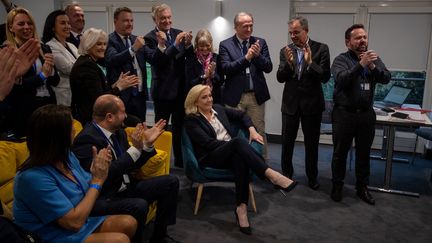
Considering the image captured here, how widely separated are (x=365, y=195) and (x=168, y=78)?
2110mm

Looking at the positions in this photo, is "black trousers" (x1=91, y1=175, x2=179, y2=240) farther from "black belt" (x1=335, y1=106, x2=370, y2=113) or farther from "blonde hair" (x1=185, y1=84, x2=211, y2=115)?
"black belt" (x1=335, y1=106, x2=370, y2=113)

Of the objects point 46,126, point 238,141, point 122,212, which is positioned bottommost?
point 122,212

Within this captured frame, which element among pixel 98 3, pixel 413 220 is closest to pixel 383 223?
pixel 413 220

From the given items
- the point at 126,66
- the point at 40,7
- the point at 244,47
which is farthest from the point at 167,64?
the point at 40,7

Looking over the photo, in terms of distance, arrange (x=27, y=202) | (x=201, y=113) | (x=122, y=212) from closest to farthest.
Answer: (x=27, y=202), (x=122, y=212), (x=201, y=113)

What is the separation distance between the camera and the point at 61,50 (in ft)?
10.7

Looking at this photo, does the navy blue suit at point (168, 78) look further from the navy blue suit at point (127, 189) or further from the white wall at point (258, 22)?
the white wall at point (258, 22)

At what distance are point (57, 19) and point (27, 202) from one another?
204cm

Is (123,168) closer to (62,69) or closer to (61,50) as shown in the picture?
(62,69)

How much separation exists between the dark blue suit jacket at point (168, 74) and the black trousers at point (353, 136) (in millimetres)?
1499

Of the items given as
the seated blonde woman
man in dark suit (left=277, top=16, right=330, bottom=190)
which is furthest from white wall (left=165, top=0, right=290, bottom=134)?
the seated blonde woman

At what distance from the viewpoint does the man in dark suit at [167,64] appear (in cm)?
373

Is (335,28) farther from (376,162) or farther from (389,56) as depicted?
(376,162)

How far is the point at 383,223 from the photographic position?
10.6ft
